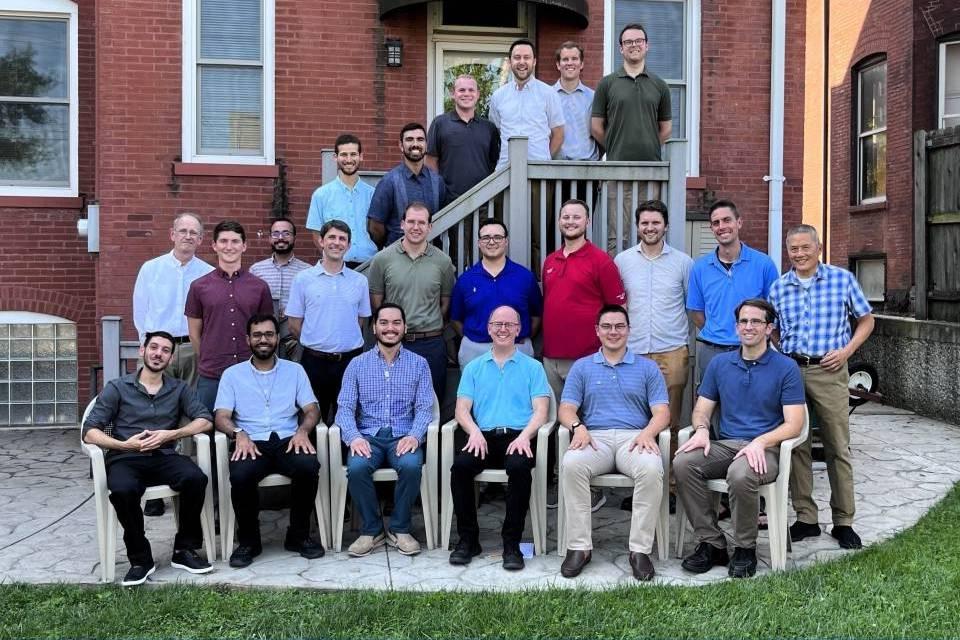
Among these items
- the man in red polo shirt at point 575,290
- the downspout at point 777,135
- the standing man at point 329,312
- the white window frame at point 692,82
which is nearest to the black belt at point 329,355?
the standing man at point 329,312

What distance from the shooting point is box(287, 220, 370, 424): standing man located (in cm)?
538

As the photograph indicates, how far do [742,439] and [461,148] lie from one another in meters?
2.76

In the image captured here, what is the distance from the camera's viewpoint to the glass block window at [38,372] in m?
8.45

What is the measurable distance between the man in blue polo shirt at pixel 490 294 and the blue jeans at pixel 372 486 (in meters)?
0.86

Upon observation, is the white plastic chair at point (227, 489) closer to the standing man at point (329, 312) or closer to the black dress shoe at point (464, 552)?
the standing man at point (329, 312)

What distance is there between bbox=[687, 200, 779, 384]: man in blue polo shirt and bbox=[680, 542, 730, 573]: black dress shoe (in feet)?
3.30

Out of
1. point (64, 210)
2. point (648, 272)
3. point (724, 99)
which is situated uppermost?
point (724, 99)

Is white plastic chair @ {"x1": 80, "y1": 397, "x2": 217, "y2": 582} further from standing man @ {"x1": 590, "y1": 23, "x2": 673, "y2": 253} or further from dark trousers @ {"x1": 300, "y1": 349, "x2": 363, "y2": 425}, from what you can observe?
standing man @ {"x1": 590, "y1": 23, "x2": 673, "y2": 253}

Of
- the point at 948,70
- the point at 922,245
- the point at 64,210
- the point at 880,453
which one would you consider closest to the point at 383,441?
the point at 880,453

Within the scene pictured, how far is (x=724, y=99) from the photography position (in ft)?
27.6

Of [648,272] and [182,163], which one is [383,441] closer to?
[648,272]

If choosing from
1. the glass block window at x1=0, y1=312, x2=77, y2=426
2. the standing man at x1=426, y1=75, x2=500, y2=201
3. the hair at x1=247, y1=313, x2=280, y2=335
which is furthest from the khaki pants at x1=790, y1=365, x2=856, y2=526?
the glass block window at x1=0, y1=312, x2=77, y2=426

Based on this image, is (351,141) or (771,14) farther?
(771,14)

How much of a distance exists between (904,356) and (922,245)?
117 centimetres
